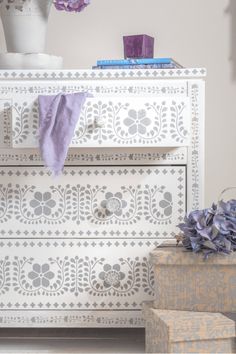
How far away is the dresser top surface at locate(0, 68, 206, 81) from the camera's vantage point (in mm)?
1754

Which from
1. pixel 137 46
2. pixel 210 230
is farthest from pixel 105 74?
pixel 210 230

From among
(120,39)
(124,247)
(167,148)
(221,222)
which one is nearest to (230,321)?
(221,222)

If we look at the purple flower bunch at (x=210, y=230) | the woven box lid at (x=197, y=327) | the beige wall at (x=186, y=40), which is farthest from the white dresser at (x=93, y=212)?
the beige wall at (x=186, y=40)

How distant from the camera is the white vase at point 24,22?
1.88 m

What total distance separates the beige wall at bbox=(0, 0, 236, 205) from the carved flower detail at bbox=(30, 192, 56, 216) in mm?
707

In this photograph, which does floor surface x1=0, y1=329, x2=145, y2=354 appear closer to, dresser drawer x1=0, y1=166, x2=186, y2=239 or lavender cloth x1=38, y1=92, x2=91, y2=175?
dresser drawer x1=0, y1=166, x2=186, y2=239

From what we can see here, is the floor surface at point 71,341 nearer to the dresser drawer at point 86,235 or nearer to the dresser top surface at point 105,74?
the dresser drawer at point 86,235

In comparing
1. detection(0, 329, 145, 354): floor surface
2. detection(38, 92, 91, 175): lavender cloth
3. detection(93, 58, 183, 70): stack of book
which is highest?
detection(93, 58, 183, 70): stack of book

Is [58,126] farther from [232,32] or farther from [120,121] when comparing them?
[232,32]

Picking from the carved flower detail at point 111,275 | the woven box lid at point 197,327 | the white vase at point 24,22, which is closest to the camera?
the woven box lid at point 197,327

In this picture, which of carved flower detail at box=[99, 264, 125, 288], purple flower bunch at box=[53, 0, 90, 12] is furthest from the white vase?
carved flower detail at box=[99, 264, 125, 288]

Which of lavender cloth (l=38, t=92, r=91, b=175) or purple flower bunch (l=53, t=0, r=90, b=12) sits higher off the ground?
purple flower bunch (l=53, t=0, r=90, b=12)

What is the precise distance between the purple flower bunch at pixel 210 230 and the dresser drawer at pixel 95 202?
0.15m

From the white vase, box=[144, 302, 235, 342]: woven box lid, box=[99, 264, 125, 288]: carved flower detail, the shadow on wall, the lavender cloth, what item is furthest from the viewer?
the shadow on wall
